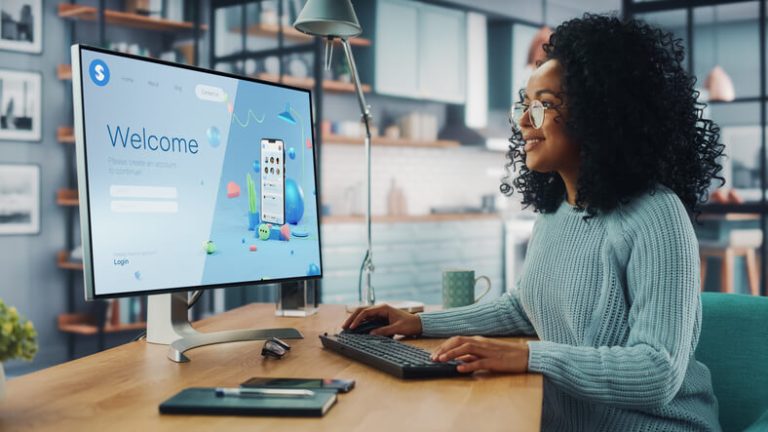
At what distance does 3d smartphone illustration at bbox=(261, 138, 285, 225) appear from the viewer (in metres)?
1.57

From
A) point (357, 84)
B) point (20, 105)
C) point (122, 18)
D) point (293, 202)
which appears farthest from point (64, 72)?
point (293, 202)

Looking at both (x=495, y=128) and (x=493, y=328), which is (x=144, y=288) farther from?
(x=495, y=128)

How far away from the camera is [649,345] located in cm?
121

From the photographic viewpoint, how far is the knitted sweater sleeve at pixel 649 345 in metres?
1.19

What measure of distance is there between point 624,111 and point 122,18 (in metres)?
4.63

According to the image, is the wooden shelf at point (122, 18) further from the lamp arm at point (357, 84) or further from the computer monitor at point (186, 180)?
the computer monitor at point (186, 180)

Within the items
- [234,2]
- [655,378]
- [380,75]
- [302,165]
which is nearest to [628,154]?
[655,378]

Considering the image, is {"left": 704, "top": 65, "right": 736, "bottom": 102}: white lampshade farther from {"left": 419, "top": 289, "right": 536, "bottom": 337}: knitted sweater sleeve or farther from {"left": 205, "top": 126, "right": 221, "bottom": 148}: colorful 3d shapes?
{"left": 205, "top": 126, "right": 221, "bottom": 148}: colorful 3d shapes

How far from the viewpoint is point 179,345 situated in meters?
1.40

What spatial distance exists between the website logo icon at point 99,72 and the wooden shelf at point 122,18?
4.21 m

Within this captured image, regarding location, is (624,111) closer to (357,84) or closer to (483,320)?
(483,320)

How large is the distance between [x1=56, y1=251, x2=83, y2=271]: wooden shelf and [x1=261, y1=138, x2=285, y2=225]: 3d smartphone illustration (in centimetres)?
395

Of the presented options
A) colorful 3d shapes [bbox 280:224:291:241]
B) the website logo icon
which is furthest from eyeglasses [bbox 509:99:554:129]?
the website logo icon

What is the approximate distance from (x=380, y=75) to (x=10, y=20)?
278cm
